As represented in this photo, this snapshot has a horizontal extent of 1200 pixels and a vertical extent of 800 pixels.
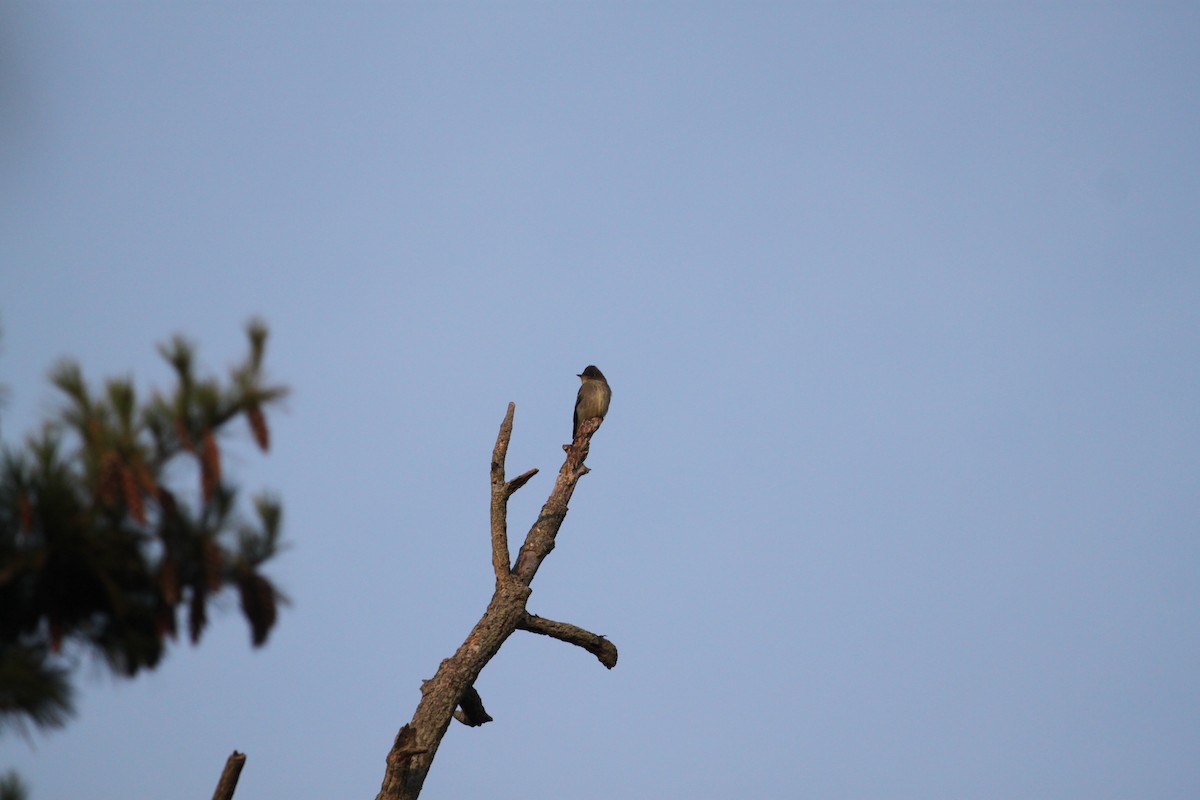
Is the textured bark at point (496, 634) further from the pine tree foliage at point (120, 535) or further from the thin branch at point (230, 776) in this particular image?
the pine tree foliage at point (120, 535)

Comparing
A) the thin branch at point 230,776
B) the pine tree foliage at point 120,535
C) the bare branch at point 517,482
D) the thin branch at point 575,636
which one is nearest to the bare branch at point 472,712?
the thin branch at point 575,636

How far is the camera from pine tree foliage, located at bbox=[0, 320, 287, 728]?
346 cm

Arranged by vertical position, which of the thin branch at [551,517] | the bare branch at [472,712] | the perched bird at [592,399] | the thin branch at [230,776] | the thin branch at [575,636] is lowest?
the thin branch at [230,776]

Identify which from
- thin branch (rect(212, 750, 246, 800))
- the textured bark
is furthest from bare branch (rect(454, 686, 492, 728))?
thin branch (rect(212, 750, 246, 800))

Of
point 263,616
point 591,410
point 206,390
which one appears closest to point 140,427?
point 206,390

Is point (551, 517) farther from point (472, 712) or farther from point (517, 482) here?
point (472, 712)

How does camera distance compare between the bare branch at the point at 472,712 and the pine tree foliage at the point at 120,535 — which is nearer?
the pine tree foliage at the point at 120,535

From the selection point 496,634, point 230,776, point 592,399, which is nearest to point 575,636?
point 496,634

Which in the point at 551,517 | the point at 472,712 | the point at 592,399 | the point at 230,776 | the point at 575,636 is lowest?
the point at 230,776

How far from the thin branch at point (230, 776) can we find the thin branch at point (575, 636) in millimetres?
3736

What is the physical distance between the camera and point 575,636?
930 centimetres

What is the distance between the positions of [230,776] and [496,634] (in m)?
3.44

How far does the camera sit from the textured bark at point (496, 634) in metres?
7.46

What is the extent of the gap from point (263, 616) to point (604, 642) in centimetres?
592
